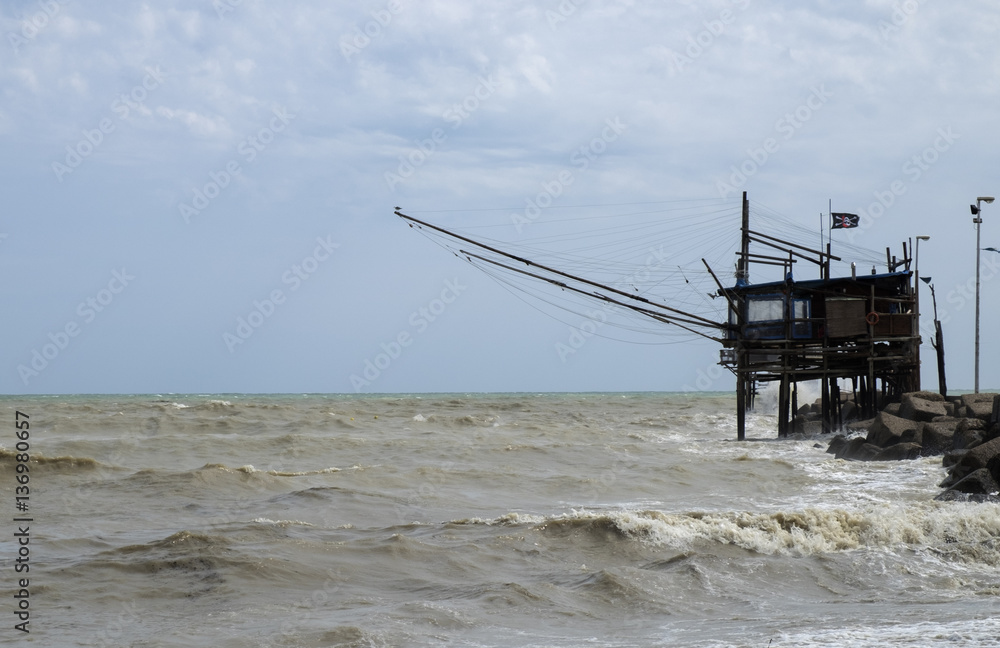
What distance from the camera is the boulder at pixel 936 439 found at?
20.3 metres

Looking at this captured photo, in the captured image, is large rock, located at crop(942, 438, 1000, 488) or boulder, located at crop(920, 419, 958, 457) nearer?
large rock, located at crop(942, 438, 1000, 488)

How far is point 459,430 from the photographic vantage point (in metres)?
35.7

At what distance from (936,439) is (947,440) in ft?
0.78

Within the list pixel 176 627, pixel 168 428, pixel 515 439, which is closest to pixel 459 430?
pixel 515 439

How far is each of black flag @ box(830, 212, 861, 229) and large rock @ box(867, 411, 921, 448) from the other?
9.75 metres

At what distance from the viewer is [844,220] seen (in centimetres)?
3055

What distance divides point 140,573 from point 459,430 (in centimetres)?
2577

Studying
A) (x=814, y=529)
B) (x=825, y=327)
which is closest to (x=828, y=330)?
(x=825, y=327)

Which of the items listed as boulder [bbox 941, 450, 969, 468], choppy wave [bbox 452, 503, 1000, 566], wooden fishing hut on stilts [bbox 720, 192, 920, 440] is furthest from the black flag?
choppy wave [bbox 452, 503, 1000, 566]

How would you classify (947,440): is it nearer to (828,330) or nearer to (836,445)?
(836,445)

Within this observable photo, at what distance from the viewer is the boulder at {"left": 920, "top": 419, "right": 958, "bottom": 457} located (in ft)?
66.7

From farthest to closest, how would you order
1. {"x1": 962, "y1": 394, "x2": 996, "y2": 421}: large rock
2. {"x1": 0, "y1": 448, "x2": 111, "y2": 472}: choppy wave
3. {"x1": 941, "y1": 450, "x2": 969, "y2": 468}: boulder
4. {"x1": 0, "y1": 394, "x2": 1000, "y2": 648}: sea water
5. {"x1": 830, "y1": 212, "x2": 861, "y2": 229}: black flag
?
1. {"x1": 830, "y1": 212, "x2": 861, "y2": 229}: black flag
2. {"x1": 962, "y1": 394, "x2": 996, "y2": 421}: large rock
3. {"x1": 0, "y1": 448, "x2": 111, "y2": 472}: choppy wave
4. {"x1": 941, "y1": 450, "x2": 969, "y2": 468}: boulder
5. {"x1": 0, "y1": 394, "x2": 1000, "y2": 648}: sea water

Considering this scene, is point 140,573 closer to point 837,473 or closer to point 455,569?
point 455,569

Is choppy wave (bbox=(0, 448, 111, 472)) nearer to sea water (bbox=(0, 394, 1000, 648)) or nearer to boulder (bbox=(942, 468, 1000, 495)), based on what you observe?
sea water (bbox=(0, 394, 1000, 648))
